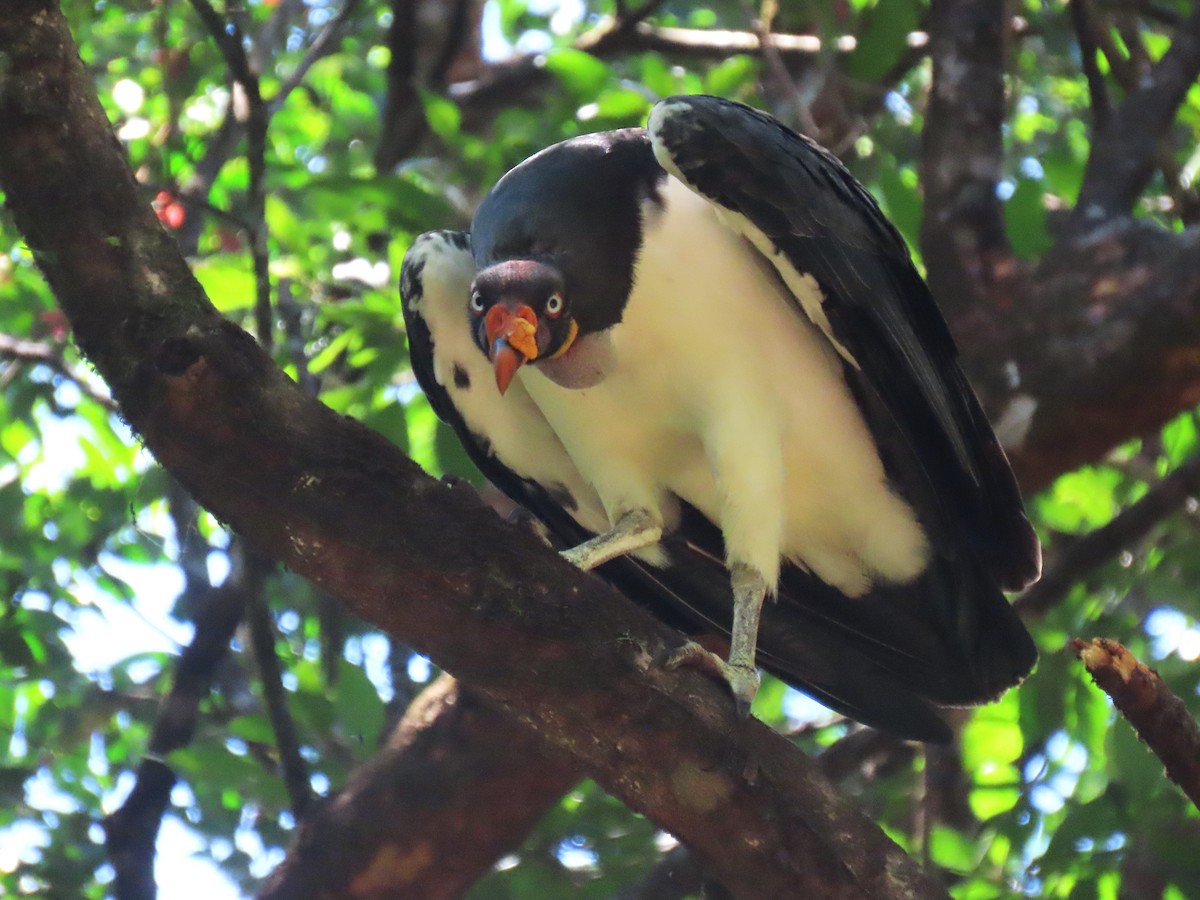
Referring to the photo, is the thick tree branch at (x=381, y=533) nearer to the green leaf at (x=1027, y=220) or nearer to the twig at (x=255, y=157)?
the twig at (x=255, y=157)

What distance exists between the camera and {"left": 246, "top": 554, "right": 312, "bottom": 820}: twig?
391 centimetres

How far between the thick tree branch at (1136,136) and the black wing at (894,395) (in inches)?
45.3

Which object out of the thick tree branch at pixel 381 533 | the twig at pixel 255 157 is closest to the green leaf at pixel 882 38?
the twig at pixel 255 157

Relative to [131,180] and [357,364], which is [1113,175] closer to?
[357,364]

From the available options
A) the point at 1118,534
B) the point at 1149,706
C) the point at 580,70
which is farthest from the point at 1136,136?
the point at 1149,706

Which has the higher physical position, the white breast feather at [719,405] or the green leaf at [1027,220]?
the green leaf at [1027,220]

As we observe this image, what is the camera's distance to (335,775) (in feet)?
14.4

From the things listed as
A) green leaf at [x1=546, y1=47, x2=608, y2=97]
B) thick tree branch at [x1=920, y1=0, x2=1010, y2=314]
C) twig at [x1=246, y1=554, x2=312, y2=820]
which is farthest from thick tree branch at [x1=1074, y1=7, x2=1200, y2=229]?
twig at [x1=246, y1=554, x2=312, y2=820]

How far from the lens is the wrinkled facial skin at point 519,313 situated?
338 centimetres

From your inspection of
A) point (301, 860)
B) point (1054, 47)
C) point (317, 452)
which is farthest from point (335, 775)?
Answer: point (1054, 47)

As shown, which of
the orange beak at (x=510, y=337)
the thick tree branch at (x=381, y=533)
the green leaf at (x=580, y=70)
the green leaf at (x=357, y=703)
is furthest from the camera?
the green leaf at (x=580, y=70)

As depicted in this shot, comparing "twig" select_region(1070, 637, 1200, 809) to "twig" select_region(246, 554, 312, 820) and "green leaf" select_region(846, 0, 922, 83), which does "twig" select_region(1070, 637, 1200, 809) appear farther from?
"green leaf" select_region(846, 0, 922, 83)

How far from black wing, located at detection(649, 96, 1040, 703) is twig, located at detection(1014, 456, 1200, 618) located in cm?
69

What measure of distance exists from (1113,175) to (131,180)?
3410 mm
